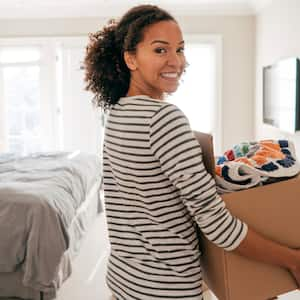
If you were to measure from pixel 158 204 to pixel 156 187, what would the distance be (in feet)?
0.12

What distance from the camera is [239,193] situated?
91 centimetres

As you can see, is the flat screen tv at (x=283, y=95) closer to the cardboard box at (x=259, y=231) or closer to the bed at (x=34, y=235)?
the bed at (x=34, y=235)

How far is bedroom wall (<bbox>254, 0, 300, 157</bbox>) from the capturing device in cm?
360

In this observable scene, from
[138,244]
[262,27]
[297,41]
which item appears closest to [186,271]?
[138,244]

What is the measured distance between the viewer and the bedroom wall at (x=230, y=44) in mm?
5363

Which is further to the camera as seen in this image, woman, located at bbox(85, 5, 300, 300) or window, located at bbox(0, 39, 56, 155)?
window, located at bbox(0, 39, 56, 155)

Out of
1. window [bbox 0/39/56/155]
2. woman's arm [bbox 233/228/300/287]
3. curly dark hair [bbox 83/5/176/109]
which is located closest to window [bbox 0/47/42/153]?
window [bbox 0/39/56/155]

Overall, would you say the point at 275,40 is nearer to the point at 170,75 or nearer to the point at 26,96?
the point at 26,96

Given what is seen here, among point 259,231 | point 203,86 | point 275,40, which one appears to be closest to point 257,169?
point 259,231

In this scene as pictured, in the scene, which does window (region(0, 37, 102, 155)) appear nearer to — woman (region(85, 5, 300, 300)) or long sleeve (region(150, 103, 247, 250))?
woman (region(85, 5, 300, 300))

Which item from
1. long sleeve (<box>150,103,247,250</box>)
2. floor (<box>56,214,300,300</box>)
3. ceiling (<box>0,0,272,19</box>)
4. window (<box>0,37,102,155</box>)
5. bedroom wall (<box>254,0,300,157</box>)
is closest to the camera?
long sleeve (<box>150,103,247,250</box>)

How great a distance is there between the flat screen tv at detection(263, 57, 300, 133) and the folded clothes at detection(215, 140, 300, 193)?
2486 millimetres

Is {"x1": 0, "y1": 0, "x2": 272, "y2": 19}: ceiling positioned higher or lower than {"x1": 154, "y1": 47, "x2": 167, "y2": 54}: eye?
higher

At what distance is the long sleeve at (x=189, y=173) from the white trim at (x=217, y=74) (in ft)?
15.2
